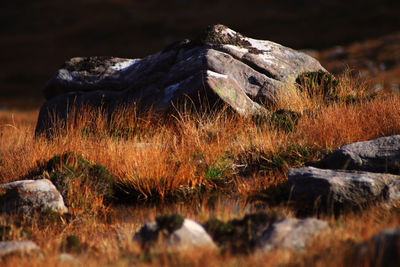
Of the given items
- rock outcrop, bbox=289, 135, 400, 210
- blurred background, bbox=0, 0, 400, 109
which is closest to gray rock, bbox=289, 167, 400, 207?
rock outcrop, bbox=289, 135, 400, 210

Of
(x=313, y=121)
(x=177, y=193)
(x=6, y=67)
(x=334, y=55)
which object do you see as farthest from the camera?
(x=6, y=67)

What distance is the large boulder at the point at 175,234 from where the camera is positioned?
11.8 ft

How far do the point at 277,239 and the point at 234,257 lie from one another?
0.42m

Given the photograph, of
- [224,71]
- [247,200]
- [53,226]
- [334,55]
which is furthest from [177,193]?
[334,55]

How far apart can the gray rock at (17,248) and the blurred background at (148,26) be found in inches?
1898

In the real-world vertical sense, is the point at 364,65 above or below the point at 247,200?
above

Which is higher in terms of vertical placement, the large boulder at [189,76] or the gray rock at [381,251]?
the large boulder at [189,76]

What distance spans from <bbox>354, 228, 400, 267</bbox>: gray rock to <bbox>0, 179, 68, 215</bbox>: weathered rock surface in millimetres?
3678

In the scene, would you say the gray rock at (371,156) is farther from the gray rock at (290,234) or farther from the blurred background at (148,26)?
the blurred background at (148,26)

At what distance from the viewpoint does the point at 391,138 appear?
19.0 feet

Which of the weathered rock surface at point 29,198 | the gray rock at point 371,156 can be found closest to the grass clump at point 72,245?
the weathered rock surface at point 29,198

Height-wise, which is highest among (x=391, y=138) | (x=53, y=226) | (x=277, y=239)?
→ (x=391, y=138)

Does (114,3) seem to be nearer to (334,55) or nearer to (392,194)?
(334,55)

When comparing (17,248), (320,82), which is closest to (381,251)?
(17,248)
